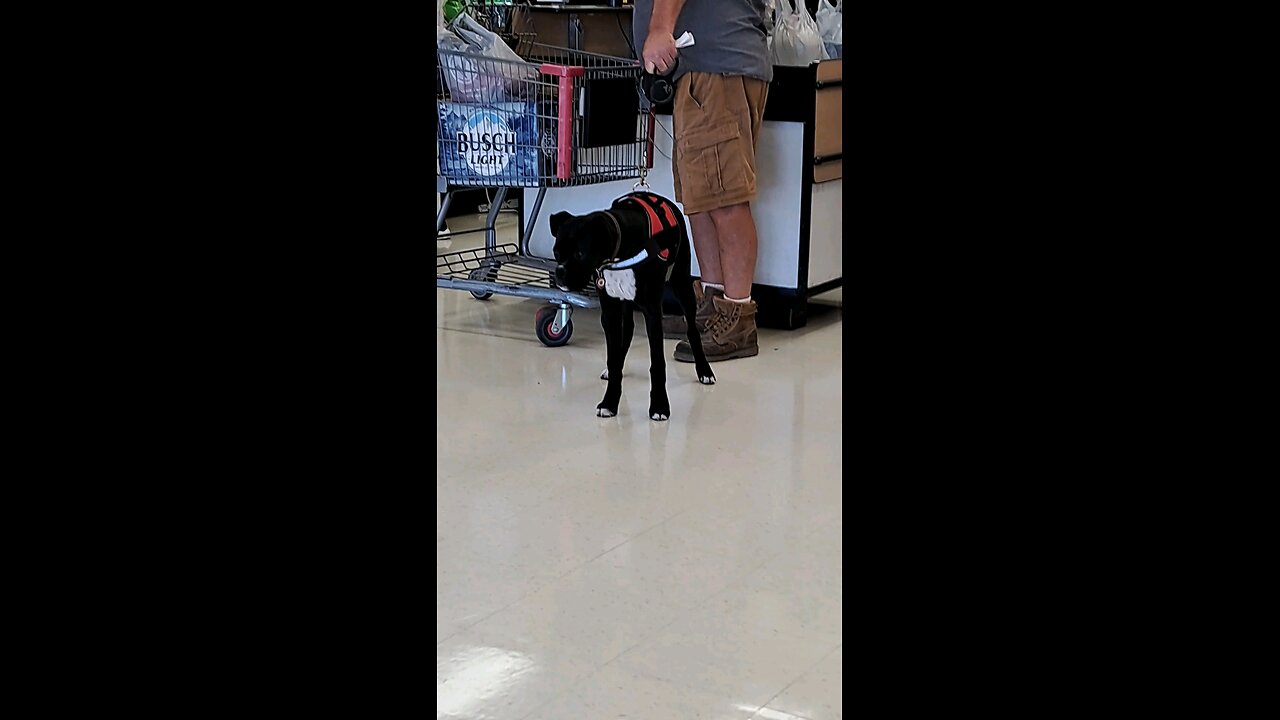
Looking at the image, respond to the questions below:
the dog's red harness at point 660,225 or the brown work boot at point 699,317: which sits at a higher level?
the dog's red harness at point 660,225

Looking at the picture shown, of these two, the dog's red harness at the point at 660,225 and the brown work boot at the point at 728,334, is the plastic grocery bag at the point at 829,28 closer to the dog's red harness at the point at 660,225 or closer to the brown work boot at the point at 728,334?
the brown work boot at the point at 728,334

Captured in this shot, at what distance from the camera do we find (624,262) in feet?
11.4

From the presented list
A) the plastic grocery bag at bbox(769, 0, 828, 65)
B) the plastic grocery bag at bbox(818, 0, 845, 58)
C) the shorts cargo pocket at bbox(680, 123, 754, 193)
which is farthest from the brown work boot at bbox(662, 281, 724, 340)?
the plastic grocery bag at bbox(818, 0, 845, 58)

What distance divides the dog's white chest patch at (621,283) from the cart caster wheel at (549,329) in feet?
3.21

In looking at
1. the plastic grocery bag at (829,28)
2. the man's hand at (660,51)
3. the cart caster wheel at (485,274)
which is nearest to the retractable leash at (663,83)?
the man's hand at (660,51)

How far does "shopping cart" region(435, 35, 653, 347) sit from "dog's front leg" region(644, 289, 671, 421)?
30.7 inches

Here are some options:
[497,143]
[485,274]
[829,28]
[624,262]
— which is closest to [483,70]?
[497,143]

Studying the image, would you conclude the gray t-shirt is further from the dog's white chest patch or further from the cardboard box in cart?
the dog's white chest patch

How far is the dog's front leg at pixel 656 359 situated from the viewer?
139 inches

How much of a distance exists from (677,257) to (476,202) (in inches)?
184
